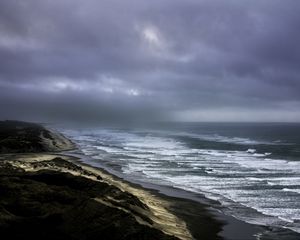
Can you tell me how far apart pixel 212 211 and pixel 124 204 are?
911 centimetres

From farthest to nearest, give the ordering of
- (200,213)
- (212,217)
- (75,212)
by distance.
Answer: (200,213) < (212,217) < (75,212)

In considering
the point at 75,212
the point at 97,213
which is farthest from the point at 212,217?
the point at 75,212

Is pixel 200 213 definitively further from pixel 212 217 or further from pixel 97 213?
pixel 97 213

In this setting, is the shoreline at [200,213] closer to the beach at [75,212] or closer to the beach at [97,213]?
the beach at [97,213]

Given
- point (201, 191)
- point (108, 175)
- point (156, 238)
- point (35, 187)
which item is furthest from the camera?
point (108, 175)

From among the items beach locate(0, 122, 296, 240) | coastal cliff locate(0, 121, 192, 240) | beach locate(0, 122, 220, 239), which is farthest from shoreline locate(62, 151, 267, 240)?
coastal cliff locate(0, 121, 192, 240)

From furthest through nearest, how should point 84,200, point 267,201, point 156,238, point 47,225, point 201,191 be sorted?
point 201,191 → point 267,201 → point 84,200 → point 47,225 → point 156,238

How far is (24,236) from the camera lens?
23.0m

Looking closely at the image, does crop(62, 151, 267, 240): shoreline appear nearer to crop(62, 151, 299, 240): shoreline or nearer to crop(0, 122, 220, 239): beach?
crop(62, 151, 299, 240): shoreline

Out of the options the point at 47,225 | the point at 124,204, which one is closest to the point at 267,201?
the point at 124,204

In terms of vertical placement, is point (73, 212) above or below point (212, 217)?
above

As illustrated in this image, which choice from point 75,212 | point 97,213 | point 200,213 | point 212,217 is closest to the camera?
point 97,213

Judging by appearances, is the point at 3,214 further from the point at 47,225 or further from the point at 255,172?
the point at 255,172

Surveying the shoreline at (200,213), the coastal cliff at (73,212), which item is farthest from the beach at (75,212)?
the shoreline at (200,213)
